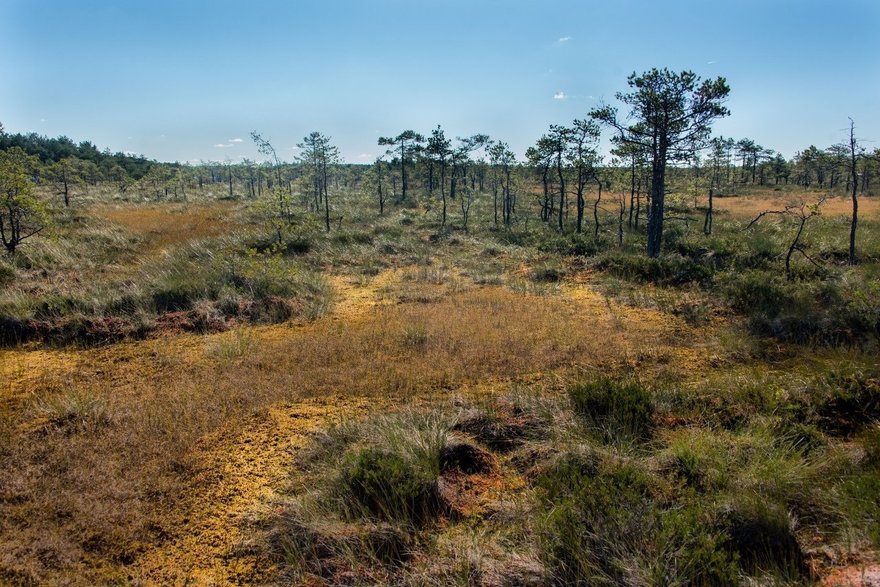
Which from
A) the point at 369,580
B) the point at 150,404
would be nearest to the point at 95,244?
the point at 150,404

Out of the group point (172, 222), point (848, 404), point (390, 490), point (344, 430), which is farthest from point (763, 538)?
point (172, 222)

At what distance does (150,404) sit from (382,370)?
302 cm

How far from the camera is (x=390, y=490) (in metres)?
3.74

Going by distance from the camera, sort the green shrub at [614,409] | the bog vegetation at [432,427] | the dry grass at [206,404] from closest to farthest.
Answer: the bog vegetation at [432,427] < the dry grass at [206,404] < the green shrub at [614,409]

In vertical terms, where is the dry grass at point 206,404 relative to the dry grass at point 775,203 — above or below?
below

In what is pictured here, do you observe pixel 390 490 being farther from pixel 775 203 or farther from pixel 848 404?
pixel 775 203

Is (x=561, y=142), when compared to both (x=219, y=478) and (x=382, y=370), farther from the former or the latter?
(x=219, y=478)

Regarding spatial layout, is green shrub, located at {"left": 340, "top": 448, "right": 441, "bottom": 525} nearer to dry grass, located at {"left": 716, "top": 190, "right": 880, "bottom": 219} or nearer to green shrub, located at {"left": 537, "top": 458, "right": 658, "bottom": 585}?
green shrub, located at {"left": 537, "top": 458, "right": 658, "bottom": 585}

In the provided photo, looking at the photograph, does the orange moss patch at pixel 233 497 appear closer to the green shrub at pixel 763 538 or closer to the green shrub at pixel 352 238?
the green shrub at pixel 763 538

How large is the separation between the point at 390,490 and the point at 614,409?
2.56 meters

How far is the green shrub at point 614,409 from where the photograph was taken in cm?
452

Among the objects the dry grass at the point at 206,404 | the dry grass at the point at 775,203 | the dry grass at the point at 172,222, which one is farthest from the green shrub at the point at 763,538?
the dry grass at the point at 775,203

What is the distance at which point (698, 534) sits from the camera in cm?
288

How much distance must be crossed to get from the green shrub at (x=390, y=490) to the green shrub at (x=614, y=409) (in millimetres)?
1918
